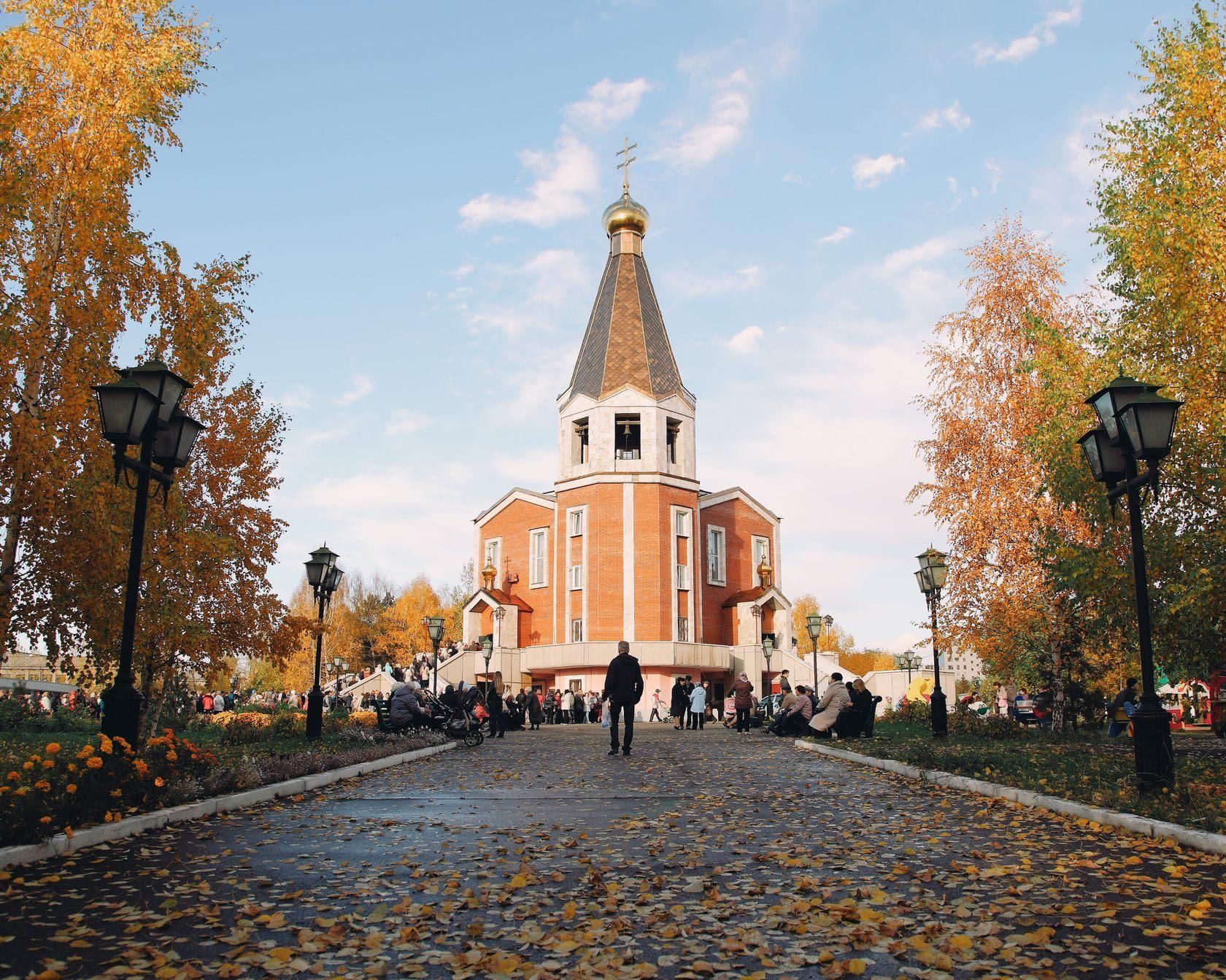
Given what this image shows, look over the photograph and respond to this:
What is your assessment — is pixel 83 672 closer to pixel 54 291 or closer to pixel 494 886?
pixel 54 291

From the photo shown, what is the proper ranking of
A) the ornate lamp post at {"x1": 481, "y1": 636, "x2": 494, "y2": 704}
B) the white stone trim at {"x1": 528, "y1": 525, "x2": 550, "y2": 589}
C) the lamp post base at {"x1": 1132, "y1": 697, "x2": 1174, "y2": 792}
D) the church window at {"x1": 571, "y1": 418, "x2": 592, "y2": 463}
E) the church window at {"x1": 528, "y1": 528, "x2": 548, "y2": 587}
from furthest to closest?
the church window at {"x1": 528, "y1": 528, "x2": 548, "y2": 587}, the white stone trim at {"x1": 528, "y1": 525, "x2": 550, "y2": 589}, the church window at {"x1": 571, "y1": 418, "x2": 592, "y2": 463}, the ornate lamp post at {"x1": 481, "y1": 636, "x2": 494, "y2": 704}, the lamp post base at {"x1": 1132, "y1": 697, "x2": 1174, "y2": 792}

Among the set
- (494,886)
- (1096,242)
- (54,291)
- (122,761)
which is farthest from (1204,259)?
(54,291)

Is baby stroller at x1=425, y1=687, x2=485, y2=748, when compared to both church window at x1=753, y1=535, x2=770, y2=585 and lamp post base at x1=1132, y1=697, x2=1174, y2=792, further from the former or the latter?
church window at x1=753, y1=535, x2=770, y2=585

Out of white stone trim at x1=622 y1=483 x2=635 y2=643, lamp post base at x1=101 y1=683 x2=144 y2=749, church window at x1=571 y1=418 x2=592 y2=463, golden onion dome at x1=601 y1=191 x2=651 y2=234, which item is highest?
golden onion dome at x1=601 y1=191 x2=651 y2=234

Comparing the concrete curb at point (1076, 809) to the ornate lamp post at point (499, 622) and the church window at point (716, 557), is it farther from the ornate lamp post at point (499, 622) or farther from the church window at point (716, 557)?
the ornate lamp post at point (499, 622)

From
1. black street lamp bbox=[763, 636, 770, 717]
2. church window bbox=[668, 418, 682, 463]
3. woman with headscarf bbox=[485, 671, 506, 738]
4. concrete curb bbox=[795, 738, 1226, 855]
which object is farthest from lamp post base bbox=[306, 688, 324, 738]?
church window bbox=[668, 418, 682, 463]

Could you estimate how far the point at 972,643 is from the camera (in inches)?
1015

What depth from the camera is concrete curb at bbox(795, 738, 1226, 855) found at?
670cm

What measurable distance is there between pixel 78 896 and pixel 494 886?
2.27m

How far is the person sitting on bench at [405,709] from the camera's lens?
1917cm

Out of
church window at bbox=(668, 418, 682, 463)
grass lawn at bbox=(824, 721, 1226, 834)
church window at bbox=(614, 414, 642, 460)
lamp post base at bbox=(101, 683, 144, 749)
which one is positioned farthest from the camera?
church window at bbox=(668, 418, 682, 463)

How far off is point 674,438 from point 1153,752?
134 feet

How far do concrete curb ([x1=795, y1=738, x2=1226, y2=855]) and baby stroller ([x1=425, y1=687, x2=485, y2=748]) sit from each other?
9.79 metres

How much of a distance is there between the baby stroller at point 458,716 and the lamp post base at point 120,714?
462 inches
